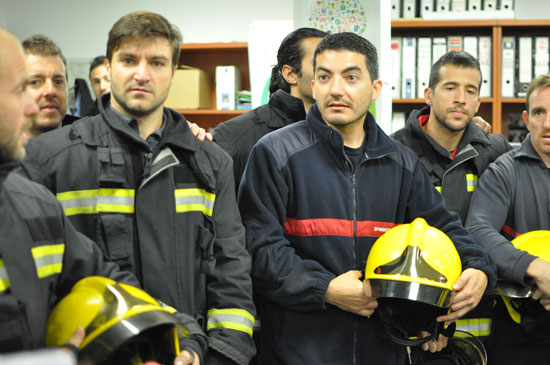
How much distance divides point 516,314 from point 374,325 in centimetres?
68

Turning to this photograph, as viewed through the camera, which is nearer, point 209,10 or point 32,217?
point 32,217

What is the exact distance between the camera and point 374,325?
193 cm

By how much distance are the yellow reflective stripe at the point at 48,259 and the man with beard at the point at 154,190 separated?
265 mm

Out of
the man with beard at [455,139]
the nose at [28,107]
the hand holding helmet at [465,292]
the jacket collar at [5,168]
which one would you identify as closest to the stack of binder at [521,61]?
the man with beard at [455,139]

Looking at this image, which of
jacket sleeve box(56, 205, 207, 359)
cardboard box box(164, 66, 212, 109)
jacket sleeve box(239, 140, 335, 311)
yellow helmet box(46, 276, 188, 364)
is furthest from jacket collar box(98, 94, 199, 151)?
cardboard box box(164, 66, 212, 109)

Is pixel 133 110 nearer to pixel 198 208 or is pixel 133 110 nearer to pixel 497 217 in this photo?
pixel 198 208

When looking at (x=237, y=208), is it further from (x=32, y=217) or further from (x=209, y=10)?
(x=209, y=10)

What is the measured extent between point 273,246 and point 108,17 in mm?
4057

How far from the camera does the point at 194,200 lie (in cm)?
175

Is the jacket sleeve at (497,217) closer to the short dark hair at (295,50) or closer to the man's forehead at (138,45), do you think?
the short dark hair at (295,50)

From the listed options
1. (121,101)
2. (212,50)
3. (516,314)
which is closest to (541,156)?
(516,314)

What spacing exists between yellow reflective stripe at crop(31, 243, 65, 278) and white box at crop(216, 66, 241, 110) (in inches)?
133

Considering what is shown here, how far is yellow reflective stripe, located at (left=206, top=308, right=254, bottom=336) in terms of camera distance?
1712 mm

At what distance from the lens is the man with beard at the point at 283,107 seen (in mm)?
2479
